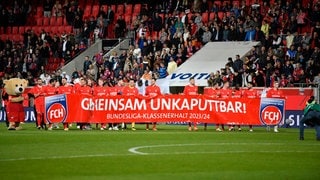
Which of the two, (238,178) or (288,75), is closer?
(238,178)

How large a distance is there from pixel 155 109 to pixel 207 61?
394 inches

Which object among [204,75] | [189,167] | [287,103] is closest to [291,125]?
[287,103]

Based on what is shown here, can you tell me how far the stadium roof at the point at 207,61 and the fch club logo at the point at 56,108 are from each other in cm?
915

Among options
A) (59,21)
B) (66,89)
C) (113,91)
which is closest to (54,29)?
(59,21)

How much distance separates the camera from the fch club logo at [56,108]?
32.2m

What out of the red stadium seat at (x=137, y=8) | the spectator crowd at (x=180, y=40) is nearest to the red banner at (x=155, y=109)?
the spectator crowd at (x=180, y=40)

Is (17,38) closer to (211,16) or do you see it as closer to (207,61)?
(211,16)

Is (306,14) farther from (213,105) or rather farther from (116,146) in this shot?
(116,146)

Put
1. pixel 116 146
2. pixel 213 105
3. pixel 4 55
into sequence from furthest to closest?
pixel 4 55
pixel 213 105
pixel 116 146

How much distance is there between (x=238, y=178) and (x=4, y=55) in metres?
32.7

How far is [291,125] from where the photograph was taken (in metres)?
34.7

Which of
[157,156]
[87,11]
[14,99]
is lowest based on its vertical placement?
[157,156]

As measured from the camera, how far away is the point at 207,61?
→ 41.9m

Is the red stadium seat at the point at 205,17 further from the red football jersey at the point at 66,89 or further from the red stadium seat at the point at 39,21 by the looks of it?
the red football jersey at the point at 66,89
